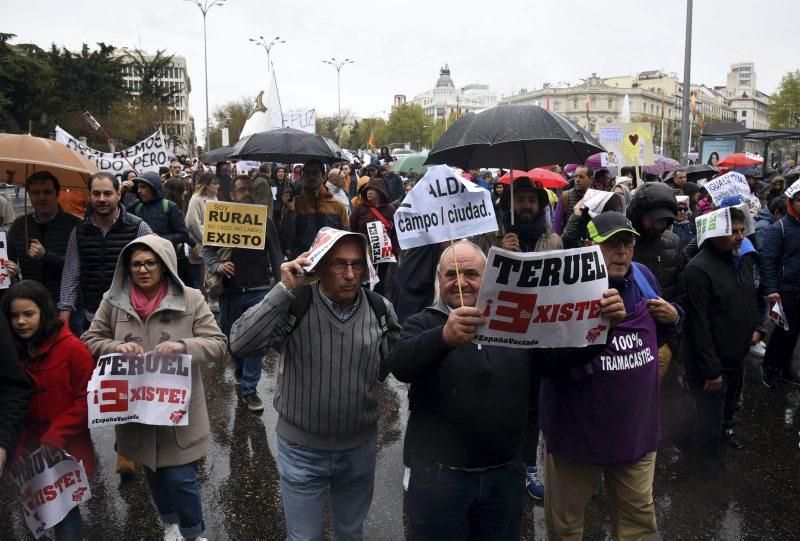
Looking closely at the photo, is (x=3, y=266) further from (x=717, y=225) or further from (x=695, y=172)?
(x=695, y=172)

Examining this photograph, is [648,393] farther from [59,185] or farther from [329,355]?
[59,185]

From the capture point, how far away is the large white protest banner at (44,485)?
116 inches

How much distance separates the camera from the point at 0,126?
34031 mm

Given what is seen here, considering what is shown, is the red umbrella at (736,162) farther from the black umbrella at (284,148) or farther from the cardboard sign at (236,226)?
the cardboard sign at (236,226)

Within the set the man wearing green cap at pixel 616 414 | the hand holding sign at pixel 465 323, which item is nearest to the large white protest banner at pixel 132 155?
the man wearing green cap at pixel 616 414

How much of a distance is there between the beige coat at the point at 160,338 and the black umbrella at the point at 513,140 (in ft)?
6.86

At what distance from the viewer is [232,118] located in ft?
180

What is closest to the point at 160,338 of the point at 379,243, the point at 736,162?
the point at 379,243

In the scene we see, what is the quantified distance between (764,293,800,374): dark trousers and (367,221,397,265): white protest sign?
402 centimetres

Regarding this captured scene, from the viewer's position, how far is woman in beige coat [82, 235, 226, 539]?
3.15 m

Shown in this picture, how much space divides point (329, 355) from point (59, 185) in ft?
11.3

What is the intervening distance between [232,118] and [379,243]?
170 feet

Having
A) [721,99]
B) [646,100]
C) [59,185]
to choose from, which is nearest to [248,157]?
[59,185]

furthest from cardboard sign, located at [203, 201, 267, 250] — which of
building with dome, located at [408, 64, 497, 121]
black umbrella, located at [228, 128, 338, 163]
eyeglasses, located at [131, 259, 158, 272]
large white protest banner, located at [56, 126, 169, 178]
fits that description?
building with dome, located at [408, 64, 497, 121]
